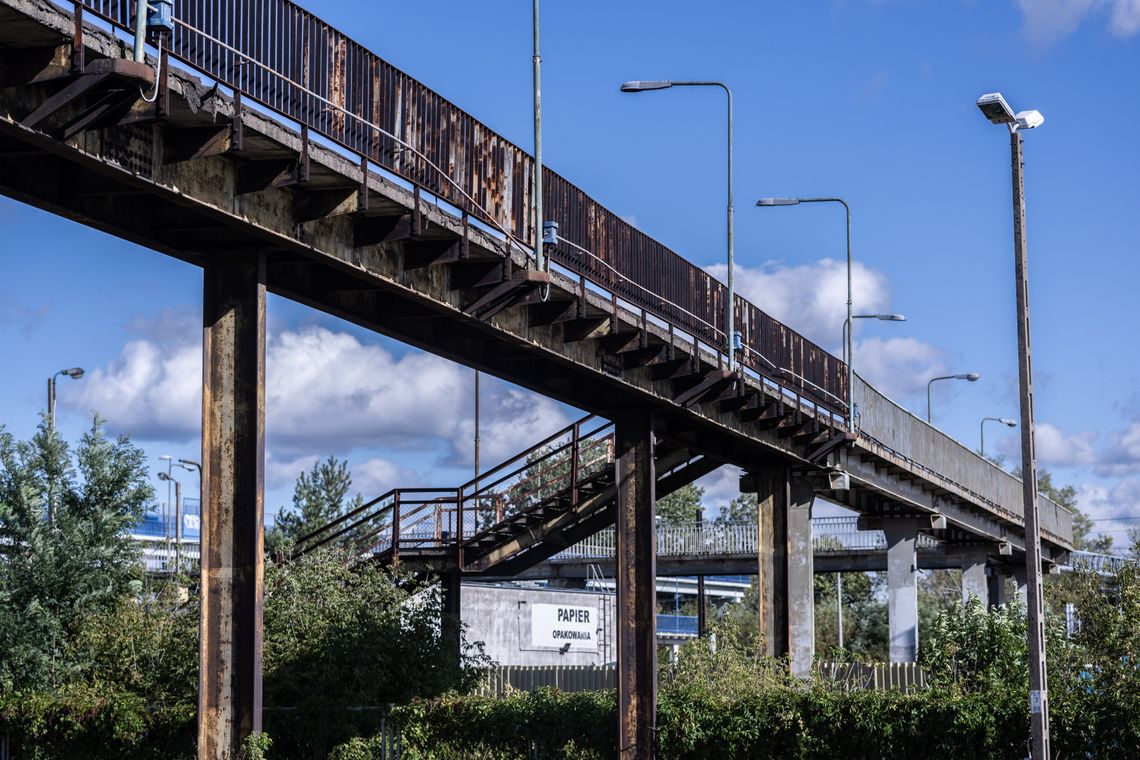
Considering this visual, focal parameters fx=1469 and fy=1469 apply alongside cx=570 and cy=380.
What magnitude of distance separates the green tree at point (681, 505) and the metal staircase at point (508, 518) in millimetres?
71751

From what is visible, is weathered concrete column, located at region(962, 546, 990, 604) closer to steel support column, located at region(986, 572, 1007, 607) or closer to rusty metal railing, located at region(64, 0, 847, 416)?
steel support column, located at region(986, 572, 1007, 607)

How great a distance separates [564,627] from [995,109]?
3511 cm

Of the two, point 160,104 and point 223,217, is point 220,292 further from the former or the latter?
point 160,104

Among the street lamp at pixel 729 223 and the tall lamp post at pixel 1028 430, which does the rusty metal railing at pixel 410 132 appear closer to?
the street lamp at pixel 729 223

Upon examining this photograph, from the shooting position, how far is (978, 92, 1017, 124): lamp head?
60.9 ft

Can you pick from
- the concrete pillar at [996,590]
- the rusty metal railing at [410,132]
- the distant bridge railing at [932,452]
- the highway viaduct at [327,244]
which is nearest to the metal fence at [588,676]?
the distant bridge railing at [932,452]

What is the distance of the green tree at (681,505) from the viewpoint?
11112 cm

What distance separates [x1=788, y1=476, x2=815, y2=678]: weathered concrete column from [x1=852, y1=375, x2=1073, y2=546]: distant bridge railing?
2.82 meters

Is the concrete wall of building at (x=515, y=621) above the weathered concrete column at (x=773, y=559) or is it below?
below

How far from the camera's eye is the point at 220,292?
16.9 metres

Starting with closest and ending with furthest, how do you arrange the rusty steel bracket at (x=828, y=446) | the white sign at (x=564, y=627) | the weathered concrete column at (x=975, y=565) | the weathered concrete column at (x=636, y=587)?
1. the weathered concrete column at (x=636, y=587)
2. the rusty steel bracket at (x=828, y=446)
3. the white sign at (x=564, y=627)
4. the weathered concrete column at (x=975, y=565)

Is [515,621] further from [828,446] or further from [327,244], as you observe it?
[327,244]

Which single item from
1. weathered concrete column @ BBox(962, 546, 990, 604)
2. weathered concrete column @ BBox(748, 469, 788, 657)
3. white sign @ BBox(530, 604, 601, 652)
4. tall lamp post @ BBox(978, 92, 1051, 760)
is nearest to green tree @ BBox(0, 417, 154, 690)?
weathered concrete column @ BBox(748, 469, 788, 657)

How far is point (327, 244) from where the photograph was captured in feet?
56.3
